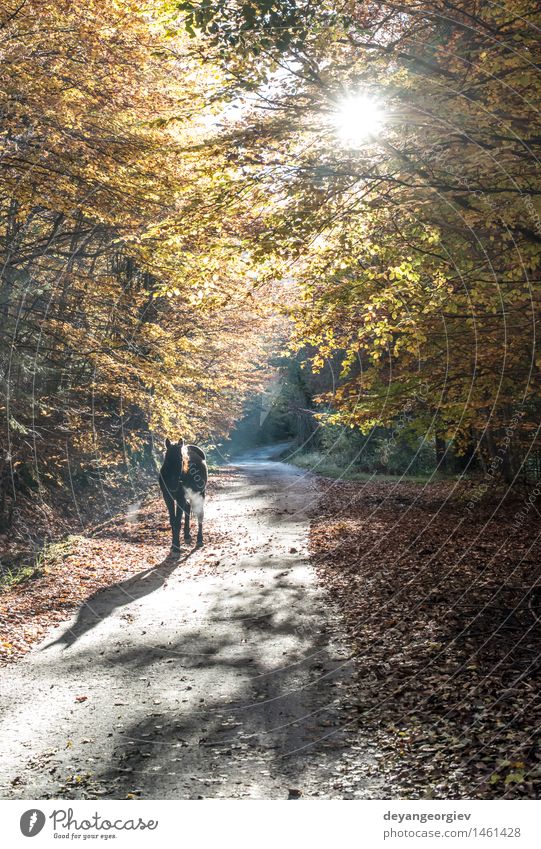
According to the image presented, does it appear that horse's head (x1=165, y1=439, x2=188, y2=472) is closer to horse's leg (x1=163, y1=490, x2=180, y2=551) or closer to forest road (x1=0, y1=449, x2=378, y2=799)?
horse's leg (x1=163, y1=490, x2=180, y2=551)

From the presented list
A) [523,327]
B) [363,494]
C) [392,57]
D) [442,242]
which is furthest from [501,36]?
[363,494]

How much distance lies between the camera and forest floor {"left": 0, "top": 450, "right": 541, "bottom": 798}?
15.9 ft

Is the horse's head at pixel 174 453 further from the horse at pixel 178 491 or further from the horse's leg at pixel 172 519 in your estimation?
the horse's leg at pixel 172 519

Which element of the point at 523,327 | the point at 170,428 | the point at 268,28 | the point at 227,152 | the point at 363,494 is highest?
the point at 268,28

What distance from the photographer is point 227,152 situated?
7715 mm

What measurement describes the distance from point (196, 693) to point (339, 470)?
23898 mm

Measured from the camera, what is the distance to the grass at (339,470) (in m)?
25.7

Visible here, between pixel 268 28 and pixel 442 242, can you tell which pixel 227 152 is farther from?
pixel 442 242

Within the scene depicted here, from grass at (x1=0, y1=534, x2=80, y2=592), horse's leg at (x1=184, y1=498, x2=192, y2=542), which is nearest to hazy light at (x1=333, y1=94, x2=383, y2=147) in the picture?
horse's leg at (x1=184, y1=498, x2=192, y2=542)

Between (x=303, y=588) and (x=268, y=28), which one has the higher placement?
(x=268, y=28)

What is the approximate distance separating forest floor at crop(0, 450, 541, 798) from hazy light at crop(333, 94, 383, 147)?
4.76 meters

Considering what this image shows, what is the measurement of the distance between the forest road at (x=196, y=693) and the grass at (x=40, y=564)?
752 millimetres

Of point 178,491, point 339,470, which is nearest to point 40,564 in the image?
point 178,491
